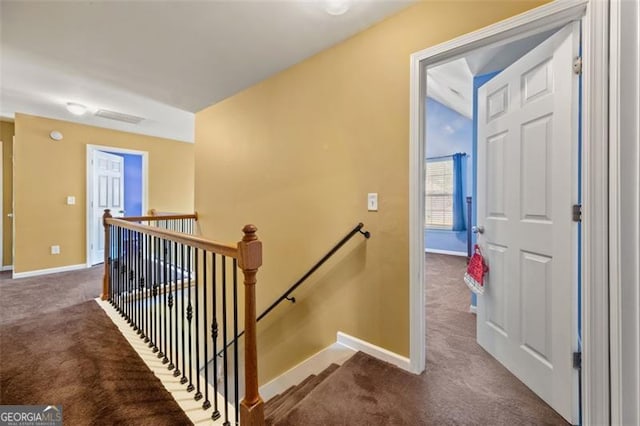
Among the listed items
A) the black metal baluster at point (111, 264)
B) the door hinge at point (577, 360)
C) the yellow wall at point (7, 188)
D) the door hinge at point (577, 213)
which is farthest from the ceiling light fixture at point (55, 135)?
the door hinge at point (577, 360)

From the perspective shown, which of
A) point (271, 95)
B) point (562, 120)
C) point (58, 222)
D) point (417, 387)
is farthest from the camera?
point (58, 222)

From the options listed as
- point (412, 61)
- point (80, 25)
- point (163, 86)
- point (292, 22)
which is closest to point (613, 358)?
point (412, 61)

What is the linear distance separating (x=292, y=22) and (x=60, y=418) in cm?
274

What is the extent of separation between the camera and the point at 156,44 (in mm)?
2164

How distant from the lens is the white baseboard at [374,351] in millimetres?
1710

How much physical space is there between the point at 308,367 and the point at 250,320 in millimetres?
1337

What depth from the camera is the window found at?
573cm

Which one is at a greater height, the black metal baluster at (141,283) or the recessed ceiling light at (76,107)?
the recessed ceiling light at (76,107)

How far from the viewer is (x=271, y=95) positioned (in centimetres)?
274

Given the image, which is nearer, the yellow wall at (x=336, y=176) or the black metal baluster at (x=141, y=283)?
the yellow wall at (x=336, y=176)

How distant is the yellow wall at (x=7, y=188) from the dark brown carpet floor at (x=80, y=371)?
8.41 feet

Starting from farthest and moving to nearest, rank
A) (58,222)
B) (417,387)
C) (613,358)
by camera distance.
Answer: (58,222) → (417,387) → (613,358)

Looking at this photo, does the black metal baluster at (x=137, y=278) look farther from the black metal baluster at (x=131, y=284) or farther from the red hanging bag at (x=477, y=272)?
the red hanging bag at (x=477, y=272)

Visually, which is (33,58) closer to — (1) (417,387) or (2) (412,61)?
(2) (412,61)
